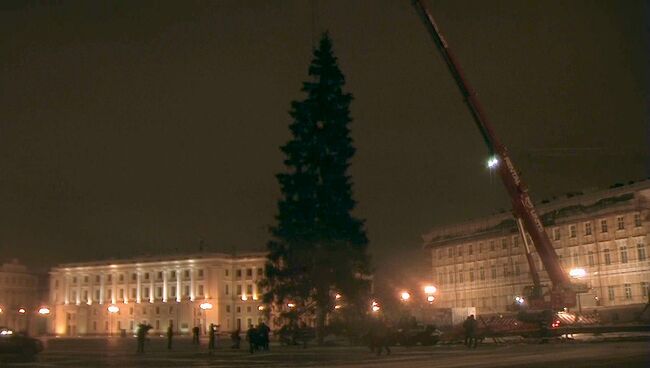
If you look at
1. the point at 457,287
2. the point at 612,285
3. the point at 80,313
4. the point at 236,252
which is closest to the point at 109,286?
the point at 80,313

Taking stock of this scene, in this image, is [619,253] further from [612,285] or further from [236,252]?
[236,252]

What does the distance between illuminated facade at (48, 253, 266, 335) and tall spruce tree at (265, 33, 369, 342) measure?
9246 cm

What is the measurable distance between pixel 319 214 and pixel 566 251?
55.0 m

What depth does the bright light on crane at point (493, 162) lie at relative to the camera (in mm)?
54219

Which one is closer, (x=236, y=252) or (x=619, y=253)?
(x=619, y=253)

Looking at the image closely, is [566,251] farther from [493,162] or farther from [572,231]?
[493,162]

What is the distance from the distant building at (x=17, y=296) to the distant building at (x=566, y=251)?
282 ft

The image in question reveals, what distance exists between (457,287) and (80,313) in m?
81.8

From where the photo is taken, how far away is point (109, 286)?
160 meters

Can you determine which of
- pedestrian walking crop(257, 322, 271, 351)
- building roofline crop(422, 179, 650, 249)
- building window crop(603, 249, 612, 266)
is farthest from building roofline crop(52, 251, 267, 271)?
pedestrian walking crop(257, 322, 271, 351)

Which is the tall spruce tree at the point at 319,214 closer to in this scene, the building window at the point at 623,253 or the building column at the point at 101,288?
the building window at the point at 623,253

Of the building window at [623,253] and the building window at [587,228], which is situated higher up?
the building window at [587,228]

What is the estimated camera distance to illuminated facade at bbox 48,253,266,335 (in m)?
150

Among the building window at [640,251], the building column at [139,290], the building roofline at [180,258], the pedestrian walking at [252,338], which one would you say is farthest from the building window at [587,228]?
the building column at [139,290]
